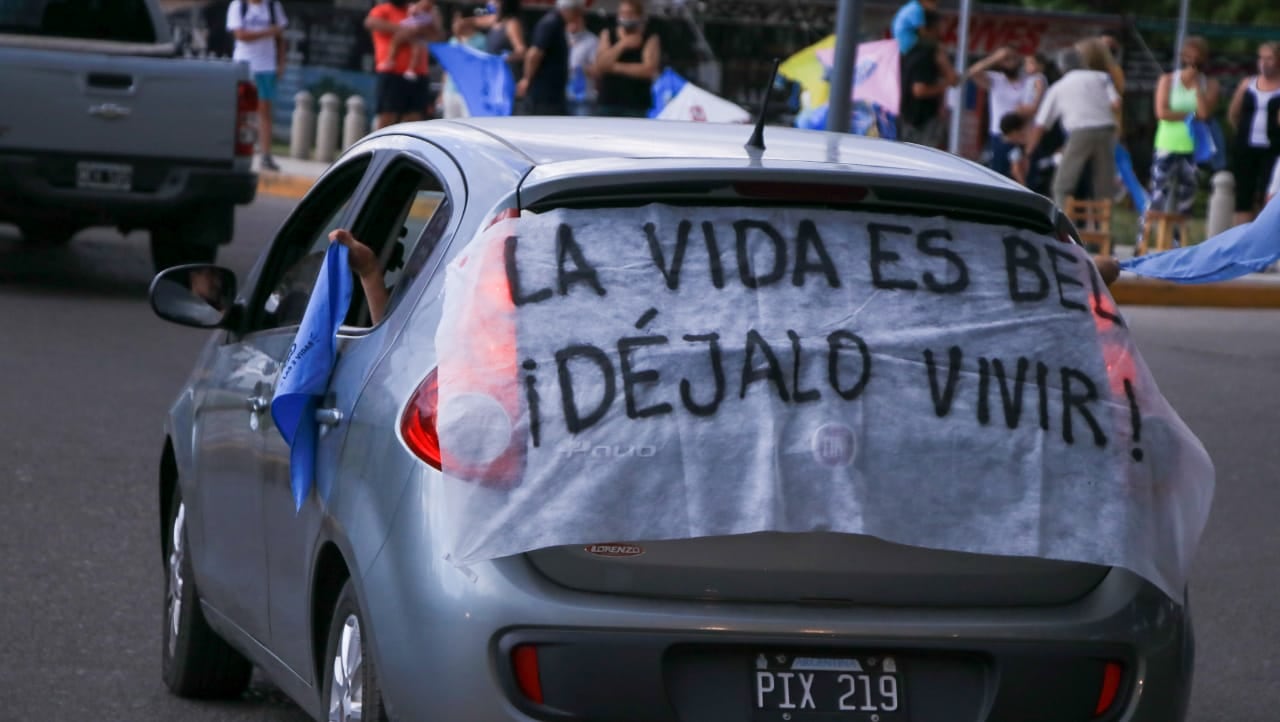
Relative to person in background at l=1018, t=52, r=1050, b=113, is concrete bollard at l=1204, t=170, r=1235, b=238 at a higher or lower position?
lower

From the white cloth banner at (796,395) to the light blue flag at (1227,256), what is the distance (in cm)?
202

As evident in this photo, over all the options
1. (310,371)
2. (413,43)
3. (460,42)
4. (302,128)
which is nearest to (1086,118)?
(413,43)

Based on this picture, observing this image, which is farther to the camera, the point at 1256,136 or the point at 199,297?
the point at 1256,136

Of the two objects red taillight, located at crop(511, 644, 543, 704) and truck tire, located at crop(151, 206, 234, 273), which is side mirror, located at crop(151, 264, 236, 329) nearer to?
red taillight, located at crop(511, 644, 543, 704)

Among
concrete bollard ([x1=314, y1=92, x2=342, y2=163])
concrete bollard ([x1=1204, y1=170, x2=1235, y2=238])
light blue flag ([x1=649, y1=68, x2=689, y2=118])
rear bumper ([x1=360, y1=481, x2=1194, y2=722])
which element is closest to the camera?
rear bumper ([x1=360, y1=481, x2=1194, y2=722])

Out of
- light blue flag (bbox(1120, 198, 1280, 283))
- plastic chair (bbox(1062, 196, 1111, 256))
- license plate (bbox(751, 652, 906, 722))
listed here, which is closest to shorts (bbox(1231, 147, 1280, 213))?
plastic chair (bbox(1062, 196, 1111, 256))

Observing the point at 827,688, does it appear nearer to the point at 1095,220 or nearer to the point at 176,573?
the point at 176,573

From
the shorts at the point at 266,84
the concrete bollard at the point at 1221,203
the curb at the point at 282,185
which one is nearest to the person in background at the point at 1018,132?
the concrete bollard at the point at 1221,203

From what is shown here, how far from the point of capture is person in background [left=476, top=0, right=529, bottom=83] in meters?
20.7

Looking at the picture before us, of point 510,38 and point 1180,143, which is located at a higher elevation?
point 510,38

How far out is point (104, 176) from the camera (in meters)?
14.4

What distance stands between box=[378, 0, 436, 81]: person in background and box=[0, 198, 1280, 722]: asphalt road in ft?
18.9

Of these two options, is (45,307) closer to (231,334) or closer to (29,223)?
(29,223)

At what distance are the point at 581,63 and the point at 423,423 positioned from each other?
17.3 m
